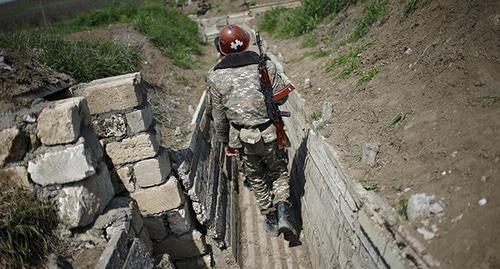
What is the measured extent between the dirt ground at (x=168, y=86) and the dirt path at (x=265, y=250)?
1827 millimetres

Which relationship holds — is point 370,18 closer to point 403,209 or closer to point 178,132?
point 178,132

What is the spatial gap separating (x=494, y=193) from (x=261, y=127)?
104 inches

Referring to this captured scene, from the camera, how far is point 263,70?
14.2 feet

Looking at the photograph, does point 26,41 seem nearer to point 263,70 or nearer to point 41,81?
point 41,81

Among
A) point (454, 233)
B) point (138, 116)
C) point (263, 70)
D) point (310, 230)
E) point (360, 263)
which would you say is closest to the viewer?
point (454, 233)

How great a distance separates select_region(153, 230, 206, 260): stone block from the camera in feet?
13.0

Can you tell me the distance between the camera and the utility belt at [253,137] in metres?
4.25

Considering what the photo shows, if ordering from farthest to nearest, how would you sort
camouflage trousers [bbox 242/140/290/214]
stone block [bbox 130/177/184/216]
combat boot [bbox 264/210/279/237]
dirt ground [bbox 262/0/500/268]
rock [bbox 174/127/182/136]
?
rock [bbox 174/127/182/136]
combat boot [bbox 264/210/279/237]
camouflage trousers [bbox 242/140/290/214]
stone block [bbox 130/177/184/216]
dirt ground [bbox 262/0/500/268]

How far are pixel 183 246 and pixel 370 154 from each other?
2.45 metres

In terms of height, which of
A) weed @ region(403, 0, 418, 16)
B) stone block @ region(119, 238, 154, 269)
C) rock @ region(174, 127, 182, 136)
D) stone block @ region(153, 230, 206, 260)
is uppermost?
weed @ region(403, 0, 418, 16)

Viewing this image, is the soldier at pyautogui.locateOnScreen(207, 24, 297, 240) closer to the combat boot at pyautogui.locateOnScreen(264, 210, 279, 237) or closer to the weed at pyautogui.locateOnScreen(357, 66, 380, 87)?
the combat boot at pyautogui.locateOnScreen(264, 210, 279, 237)

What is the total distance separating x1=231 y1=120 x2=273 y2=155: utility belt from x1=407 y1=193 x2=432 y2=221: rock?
2.13 metres

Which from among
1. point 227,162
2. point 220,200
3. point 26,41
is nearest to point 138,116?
point 220,200

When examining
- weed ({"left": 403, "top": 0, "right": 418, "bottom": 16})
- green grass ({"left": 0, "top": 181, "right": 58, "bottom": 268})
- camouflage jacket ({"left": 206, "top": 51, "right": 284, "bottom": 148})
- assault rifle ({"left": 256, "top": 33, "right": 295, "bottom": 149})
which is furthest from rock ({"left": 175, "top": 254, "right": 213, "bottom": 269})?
weed ({"left": 403, "top": 0, "right": 418, "bottom": 16})
